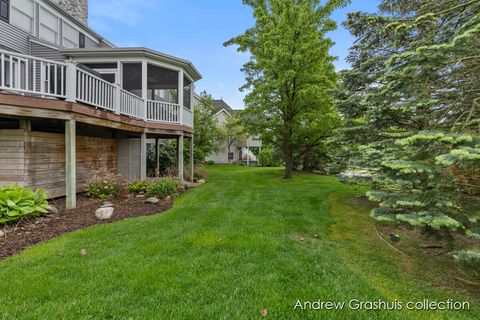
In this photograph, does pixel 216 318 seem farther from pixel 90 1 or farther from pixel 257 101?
pixel 90 1

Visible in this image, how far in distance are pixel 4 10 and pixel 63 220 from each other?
29.8ft

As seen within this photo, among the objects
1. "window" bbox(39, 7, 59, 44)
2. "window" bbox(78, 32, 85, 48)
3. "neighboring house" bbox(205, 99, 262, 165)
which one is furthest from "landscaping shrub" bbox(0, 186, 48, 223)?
"neighboring house" bbox(205, 99, 262, 165)

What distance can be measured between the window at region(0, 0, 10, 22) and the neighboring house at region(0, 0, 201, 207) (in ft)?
0.12

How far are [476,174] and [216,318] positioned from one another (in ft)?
12.9

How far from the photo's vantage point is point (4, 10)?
928cm

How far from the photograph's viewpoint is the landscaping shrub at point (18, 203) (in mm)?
4891

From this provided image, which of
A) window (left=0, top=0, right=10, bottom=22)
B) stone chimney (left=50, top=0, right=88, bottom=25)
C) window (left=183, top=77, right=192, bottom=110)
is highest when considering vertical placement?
stone chimney (left=50, top=0, right=88, bottom=25)

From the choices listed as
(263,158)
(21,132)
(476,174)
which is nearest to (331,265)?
(476,174)

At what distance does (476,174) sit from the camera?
3.56 m

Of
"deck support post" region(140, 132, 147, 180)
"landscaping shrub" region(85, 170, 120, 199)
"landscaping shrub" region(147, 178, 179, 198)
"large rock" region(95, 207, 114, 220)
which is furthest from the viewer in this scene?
"deck support post" region(140, 132, 147, 180)

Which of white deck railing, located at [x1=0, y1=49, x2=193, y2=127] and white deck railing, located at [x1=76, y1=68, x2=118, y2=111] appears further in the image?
white deck railing, located at [x1=76, y1=68, x2=118, y2=111]

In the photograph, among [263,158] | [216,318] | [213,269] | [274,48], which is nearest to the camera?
[216,318]

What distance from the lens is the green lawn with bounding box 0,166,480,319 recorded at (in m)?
2.54

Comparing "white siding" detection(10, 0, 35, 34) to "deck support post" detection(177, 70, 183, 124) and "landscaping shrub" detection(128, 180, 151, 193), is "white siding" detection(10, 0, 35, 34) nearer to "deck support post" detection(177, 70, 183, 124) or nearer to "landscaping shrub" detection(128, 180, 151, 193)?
"deck support post" detection(177, 70, 183, 124)
